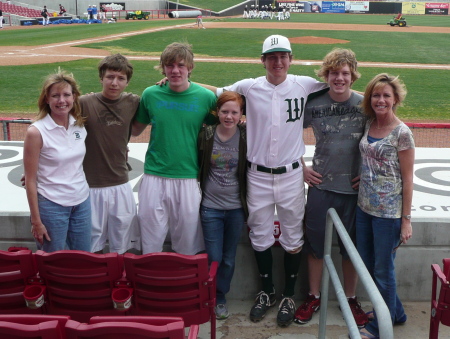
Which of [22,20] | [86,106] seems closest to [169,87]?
[86,106]

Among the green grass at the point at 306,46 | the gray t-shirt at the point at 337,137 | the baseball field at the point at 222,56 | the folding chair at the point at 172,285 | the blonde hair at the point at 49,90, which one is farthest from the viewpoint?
the green grass at the point at 306,46

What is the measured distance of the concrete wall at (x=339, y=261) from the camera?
169 inches

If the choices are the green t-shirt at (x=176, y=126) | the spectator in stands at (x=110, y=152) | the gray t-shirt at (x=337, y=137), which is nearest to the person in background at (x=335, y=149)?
the gray t-shirt at (x=337, y=137)

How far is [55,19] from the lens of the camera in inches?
1825

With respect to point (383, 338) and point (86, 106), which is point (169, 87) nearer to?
point (86, 106)

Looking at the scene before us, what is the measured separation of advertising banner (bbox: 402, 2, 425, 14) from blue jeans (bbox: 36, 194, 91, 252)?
6638 cm

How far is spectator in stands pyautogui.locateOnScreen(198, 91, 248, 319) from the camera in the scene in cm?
384

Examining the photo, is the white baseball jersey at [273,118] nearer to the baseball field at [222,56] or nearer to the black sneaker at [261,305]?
the black sneaker at [261,305]

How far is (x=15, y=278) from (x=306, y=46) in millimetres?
24954

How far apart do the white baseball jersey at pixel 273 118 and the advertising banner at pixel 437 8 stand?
66.2 metres

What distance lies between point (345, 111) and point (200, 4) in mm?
62459

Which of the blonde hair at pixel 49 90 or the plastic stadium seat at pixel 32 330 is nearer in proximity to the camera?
the plastic stadium seat at pixel 32 330

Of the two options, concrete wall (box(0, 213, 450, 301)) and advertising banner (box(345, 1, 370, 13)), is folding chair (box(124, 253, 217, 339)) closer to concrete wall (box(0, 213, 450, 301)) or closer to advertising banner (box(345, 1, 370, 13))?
concrete wall (box(0, 213, 450, 301))

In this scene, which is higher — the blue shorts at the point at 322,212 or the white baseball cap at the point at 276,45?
the white baseball cap at the point at 276,45
